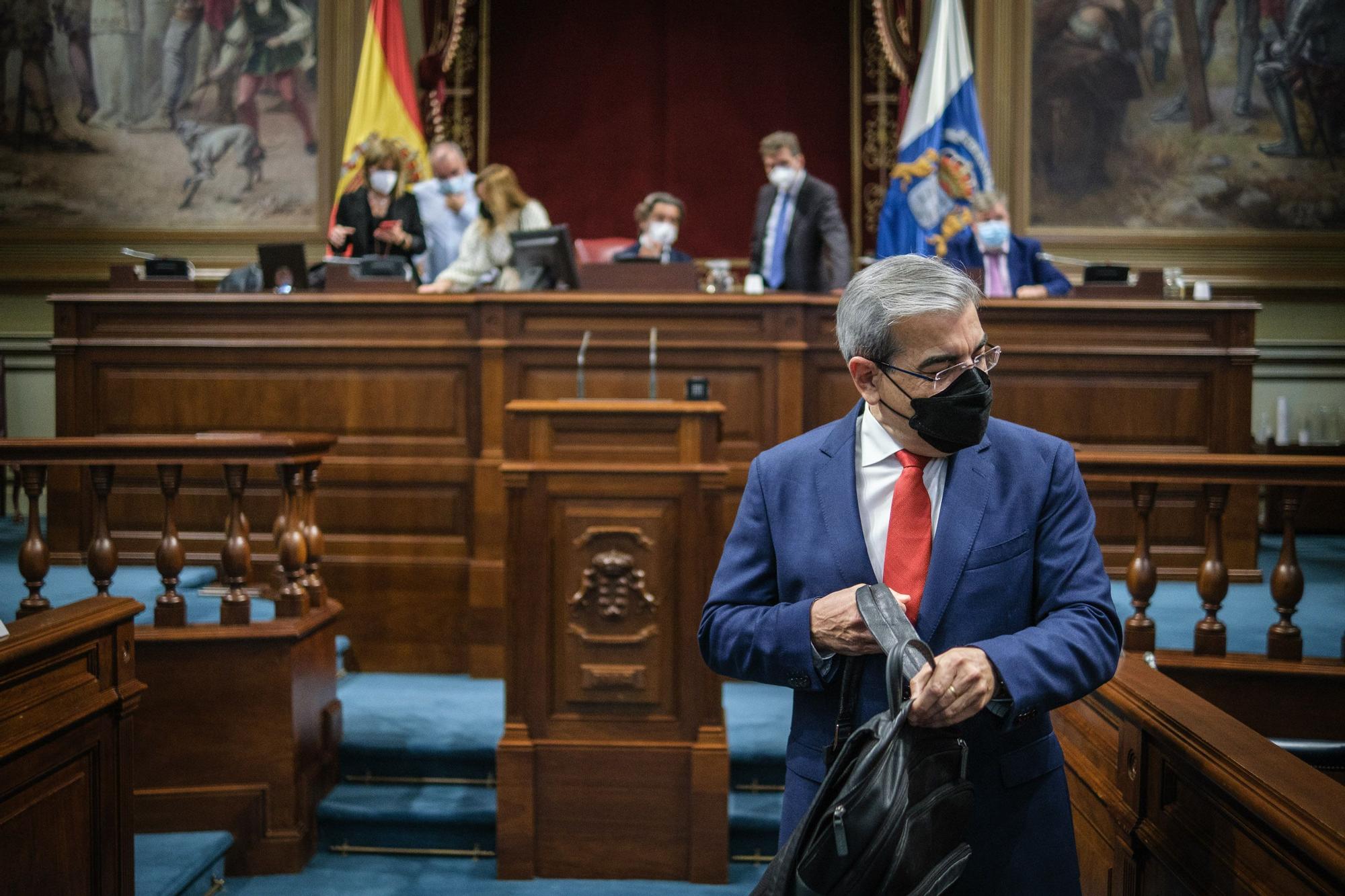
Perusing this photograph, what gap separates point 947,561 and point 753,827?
2.61 m

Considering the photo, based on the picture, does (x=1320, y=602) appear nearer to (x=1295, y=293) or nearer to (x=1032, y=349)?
(x=1032, y=349)

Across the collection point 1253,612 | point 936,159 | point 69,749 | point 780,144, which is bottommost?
point 1253,612

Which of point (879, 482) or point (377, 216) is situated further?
point (377, 216)

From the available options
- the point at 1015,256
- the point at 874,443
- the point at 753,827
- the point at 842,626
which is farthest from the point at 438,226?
the point at 842,626

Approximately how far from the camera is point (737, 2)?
8.94m

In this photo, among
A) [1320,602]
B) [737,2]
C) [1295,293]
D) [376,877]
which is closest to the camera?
[376,877]

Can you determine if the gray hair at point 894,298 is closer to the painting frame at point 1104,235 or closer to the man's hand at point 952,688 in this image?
the man's hand at point 952,688

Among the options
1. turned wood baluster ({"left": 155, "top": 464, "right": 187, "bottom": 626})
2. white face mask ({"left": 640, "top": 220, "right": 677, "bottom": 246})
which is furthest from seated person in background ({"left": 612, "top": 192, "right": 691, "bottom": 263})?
turned wood baluster ({"left": 155, "top": 464, "right": 187, "bottom": 626})

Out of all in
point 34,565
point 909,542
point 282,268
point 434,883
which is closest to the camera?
point 909,542

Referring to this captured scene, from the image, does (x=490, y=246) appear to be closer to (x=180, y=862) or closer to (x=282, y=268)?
(x=282, y=268)

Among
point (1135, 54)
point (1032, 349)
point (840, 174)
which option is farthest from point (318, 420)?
point (1135, 54)

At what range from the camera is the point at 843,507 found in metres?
1.77

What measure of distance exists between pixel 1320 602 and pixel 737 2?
576cm

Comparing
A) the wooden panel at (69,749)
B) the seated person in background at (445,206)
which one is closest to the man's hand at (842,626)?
the wooden panel at (69,749)
